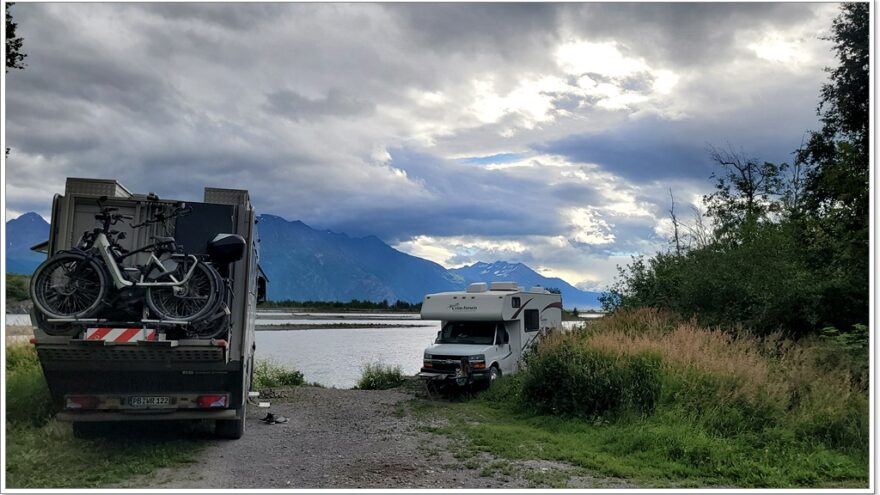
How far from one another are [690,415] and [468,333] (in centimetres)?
797

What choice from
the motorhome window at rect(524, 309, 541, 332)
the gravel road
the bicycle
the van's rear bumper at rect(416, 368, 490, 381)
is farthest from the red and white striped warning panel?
the motorhome window at rect(524, 309, 541, 332)

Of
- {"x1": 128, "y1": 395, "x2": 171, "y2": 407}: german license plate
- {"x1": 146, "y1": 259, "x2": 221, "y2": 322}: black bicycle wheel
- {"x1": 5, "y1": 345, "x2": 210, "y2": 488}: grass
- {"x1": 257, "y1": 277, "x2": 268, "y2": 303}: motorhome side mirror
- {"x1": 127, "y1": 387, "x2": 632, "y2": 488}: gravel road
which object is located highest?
{"x1": 257, "y1": 277, "x2": 268, "y2": 303}: motorhome side mirror

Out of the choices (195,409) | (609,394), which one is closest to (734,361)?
(609,394)

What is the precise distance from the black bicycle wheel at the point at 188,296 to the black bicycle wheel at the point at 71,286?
23.4 inches

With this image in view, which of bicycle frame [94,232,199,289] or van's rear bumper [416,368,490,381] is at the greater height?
bicycle frame [94,232,199,289]

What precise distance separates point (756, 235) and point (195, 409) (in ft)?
54.4

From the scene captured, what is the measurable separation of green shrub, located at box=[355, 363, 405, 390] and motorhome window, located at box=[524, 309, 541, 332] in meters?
4.50

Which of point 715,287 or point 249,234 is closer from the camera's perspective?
point 249,234

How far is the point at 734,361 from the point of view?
1180 centimetres

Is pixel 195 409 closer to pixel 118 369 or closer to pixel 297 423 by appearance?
pixel 118 369

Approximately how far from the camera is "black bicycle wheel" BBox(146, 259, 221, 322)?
→ 8.09m

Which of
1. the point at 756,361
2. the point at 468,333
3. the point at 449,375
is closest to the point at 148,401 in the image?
the point at 449,375

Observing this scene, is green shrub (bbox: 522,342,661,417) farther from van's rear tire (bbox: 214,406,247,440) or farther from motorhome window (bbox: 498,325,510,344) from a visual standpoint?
van's rear tire (bbox: 214,406,247,440)

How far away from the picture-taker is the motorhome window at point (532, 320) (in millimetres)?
18484
